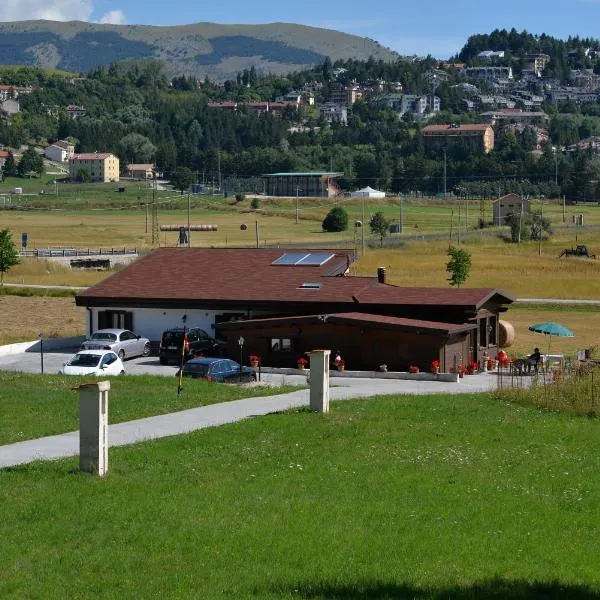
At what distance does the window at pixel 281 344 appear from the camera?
40781mm

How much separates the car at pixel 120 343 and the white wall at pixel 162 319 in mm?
1469

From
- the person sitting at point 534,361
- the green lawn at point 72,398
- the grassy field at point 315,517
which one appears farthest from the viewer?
the person sitting at point 534,361

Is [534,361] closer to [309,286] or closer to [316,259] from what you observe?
[309,286]

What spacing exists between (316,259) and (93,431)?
30.6 meters

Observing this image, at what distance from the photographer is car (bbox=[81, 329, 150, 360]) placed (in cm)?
4153

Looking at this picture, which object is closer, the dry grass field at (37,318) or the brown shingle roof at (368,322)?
the brown shingle roof at (368,322)

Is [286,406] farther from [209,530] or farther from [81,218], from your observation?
[81,218]

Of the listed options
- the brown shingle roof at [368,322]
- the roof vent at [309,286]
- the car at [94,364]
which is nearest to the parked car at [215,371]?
the car at [94,364]

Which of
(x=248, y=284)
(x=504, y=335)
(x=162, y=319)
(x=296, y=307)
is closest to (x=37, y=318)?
(x=162, y=319)

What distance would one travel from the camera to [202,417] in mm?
24188

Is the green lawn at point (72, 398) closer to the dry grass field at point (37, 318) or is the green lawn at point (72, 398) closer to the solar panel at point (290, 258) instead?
the solar panel at point (290, 258)

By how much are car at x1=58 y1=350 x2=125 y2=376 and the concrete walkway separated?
6428 millimetres

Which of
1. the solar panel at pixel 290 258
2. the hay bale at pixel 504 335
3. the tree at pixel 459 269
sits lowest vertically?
the tree at pixel 459 269

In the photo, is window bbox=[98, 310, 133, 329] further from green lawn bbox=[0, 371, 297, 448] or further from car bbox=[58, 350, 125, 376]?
green lawn bbox=[0, 371, 297, 448]
